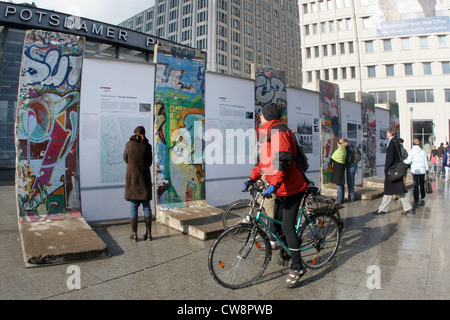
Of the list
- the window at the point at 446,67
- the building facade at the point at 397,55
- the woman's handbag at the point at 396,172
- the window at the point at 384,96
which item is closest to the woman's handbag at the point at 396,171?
the woman's handbag at the point at 396,172

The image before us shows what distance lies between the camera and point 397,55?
155 ft

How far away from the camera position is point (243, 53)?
248ft

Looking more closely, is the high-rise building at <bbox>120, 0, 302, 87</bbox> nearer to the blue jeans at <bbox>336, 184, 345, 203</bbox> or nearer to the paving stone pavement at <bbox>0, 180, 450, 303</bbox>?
the blue jeans at <bbox>336, 184, 345, 203</bbox>

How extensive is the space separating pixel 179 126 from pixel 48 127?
2508 millimetres

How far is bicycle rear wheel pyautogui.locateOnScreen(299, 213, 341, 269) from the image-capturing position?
4207 millimetres

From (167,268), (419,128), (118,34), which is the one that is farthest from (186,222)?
(419,128)

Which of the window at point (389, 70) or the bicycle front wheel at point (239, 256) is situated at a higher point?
the window at point (389, 70)

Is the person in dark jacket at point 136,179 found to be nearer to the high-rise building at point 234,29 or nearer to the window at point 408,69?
the window at point 408,69

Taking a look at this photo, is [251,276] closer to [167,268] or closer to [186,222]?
[167,268]

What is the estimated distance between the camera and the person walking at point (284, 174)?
3543mm

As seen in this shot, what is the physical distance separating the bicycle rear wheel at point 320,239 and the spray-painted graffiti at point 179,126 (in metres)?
3.42

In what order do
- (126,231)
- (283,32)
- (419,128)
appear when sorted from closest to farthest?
(126,231) → (419,128) → (283,32)

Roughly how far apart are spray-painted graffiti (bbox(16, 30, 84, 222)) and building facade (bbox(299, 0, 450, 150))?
44.0 meters

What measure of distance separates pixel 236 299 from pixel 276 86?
22.8ft
